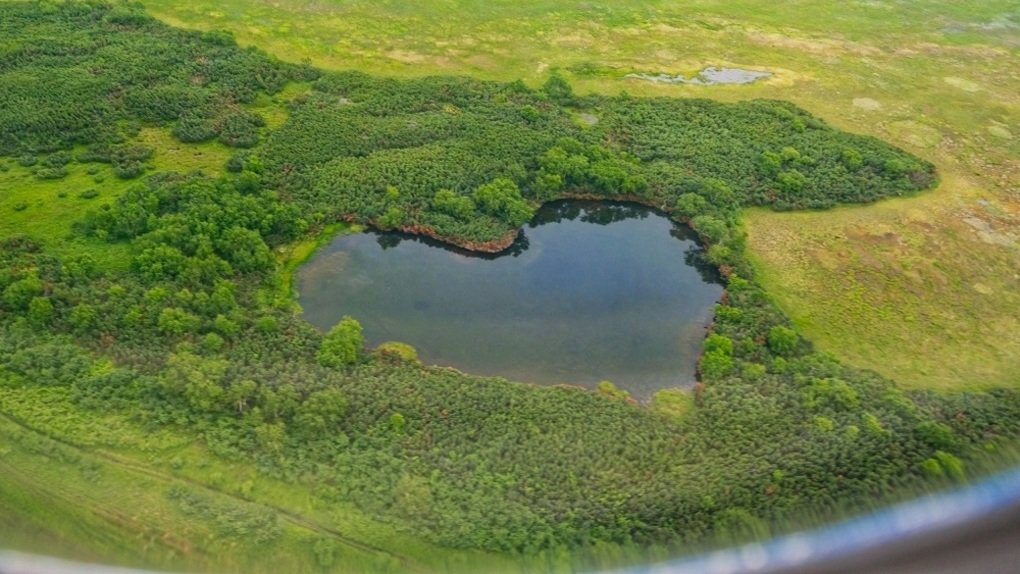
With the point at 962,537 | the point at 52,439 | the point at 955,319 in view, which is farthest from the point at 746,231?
the point at 52,439

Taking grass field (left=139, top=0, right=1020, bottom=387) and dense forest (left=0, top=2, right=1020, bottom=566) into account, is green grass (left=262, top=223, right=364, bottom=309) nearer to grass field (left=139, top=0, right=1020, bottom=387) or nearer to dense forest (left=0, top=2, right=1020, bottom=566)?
dense forest (left=0, top=2, right=1020, bottom=566)

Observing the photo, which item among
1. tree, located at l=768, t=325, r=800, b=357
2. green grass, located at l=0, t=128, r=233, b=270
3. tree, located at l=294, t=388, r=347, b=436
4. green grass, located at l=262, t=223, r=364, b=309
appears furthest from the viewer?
green grass, located at l=0, t=128, r=233, b=270

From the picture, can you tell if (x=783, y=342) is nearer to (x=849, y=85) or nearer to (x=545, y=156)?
(x=545, y=156)

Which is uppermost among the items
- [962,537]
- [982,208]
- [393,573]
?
[962,537]

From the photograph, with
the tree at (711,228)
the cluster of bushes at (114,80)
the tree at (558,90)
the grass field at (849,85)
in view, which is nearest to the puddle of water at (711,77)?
the grass field at (849,85)

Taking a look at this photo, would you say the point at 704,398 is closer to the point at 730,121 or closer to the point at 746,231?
the point at 746,231

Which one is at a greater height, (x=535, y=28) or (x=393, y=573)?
(x=535, y=28)

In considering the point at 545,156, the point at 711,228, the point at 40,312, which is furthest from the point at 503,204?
the point at 40,312

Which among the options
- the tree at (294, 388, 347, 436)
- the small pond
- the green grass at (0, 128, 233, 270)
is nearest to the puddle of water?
the small pond
